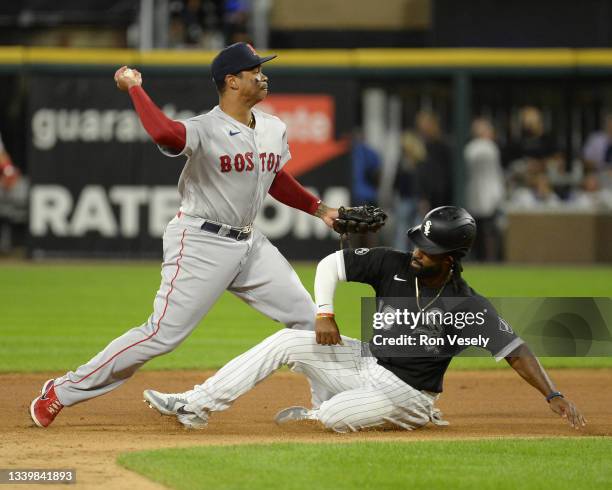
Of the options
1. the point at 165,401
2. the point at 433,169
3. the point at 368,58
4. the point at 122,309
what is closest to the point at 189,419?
the point at 165,401

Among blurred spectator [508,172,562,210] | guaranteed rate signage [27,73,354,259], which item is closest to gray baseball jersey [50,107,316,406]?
guaranteed rate signage [27,73,354,259]

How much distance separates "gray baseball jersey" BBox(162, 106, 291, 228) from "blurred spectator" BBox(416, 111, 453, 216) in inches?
463

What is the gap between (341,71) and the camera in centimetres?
1839

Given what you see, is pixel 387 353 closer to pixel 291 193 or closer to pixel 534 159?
pixel 291 193

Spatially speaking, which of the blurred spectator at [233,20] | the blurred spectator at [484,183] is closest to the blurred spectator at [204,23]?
the blurred spectator at [233,20]

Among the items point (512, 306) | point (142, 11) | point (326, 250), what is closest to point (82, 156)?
point (142, 11)

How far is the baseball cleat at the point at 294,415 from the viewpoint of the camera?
22.3 ft

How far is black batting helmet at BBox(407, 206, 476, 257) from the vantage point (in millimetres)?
6234

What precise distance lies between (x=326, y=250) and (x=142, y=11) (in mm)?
4379

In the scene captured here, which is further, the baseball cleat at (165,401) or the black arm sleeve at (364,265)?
the baseball cleat at (165,401)

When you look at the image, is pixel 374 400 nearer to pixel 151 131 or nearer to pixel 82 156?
pixel 151 131

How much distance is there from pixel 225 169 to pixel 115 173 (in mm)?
11696

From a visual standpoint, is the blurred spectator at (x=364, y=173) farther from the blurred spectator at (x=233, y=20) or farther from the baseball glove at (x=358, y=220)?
the baseball glove at (x=358, y=220)

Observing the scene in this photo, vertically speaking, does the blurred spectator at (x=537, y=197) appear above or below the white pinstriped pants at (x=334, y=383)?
below
